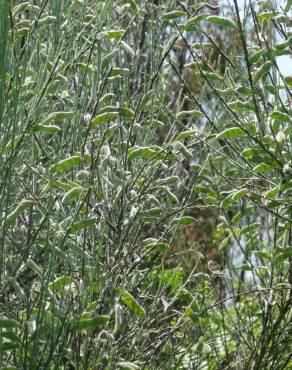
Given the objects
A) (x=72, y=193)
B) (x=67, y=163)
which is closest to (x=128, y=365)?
(x=72, y=193)

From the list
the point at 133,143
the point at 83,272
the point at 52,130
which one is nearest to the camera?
the point at 52,130

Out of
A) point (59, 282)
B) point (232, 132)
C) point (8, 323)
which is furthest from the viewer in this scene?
point (232, 132)

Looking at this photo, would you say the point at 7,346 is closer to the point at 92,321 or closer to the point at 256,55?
the point at 92,321

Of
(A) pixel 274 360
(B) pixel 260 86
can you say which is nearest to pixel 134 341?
(A) pixel 274 360

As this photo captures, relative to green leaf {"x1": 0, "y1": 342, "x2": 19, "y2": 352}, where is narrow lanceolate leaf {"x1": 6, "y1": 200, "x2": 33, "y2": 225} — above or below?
above

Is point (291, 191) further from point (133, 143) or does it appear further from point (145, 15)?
point (145, 15)

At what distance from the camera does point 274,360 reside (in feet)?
13.8

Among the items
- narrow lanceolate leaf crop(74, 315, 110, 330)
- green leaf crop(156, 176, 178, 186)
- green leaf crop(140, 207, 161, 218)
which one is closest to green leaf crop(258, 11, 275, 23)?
green leaf crop(156, 176, 178, 186)

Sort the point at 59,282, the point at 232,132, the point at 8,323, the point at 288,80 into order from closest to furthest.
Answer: the point at 8,323 → the point at 59,282 → the point at 232,132 → the point at 288,80

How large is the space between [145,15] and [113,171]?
2121mm

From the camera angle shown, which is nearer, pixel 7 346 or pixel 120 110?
pixel 7 346

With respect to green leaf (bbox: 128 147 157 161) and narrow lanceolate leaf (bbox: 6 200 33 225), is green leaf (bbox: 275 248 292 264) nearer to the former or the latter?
green leaf (bbox: 128 147 157 161)

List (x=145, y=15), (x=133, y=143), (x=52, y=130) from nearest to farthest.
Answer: (x=52, y=130)
(x=133, y=143)
(x=145, y=15)

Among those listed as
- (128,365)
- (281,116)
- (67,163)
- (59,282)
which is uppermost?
(281,116)
